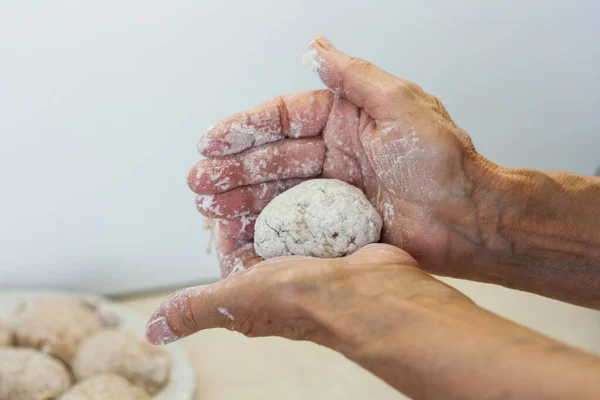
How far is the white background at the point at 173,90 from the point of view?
1554mm

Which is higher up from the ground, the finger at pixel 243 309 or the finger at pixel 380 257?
the finger at pixel 380 257

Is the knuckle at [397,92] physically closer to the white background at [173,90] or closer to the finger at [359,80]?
the finger at [359,80]

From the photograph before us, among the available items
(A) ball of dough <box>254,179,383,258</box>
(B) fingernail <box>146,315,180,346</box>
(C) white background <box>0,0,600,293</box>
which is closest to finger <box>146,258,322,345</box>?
(B) fingernail <box>146,315,180,346</box>

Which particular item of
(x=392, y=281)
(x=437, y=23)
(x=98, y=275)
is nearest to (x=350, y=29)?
(x=437, y=23)

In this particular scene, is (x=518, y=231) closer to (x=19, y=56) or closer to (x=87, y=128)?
(x=87, y=128)

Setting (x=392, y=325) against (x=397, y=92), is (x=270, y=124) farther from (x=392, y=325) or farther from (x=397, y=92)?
(x=392, y=325)

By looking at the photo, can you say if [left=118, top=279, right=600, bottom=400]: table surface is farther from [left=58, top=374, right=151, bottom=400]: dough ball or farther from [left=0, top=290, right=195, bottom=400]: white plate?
[left=58, top=374, right=151, bottom=400]: dough ball

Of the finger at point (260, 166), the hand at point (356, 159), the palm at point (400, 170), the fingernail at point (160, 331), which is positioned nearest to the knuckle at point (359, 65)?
the hand at point (356, 159)

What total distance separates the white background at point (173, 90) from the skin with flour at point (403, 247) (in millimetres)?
575

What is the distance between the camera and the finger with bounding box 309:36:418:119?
3.39ft

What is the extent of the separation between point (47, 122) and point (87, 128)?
0.12 m

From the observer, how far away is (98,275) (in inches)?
77.9

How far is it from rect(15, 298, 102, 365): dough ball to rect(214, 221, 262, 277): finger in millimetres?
758

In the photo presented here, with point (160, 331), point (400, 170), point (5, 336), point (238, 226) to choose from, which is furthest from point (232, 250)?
point (5, 336)
